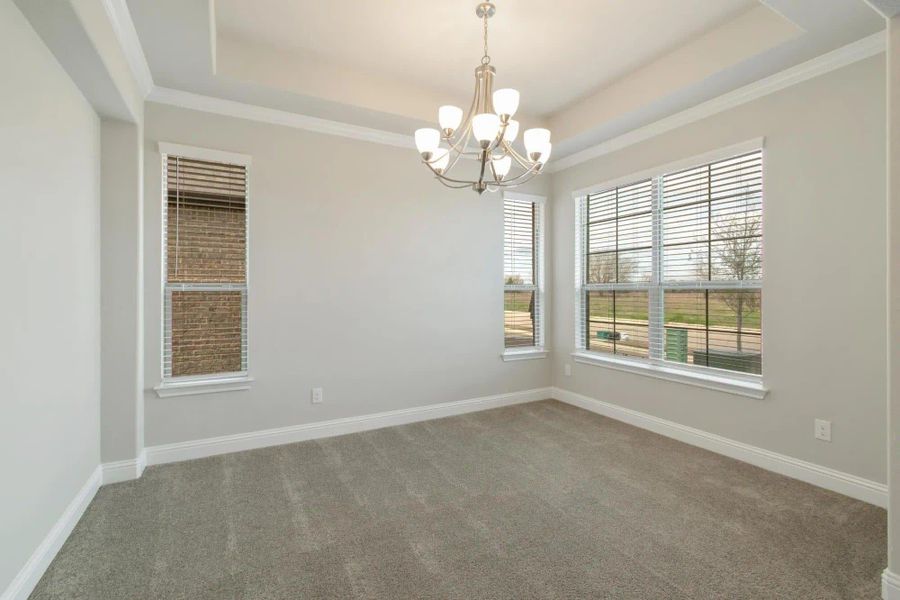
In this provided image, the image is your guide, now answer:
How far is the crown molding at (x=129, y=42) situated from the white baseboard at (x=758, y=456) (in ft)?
15.1

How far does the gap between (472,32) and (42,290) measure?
2.81 m

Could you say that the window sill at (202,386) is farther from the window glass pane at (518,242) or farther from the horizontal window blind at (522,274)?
the window glass pane at (518,242)

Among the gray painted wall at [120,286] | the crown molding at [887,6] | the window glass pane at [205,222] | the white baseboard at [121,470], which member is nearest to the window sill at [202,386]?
the gray painted wall at [120,286]

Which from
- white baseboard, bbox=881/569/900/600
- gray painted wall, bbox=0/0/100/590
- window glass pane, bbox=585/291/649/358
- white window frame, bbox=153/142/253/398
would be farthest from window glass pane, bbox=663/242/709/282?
gray painted wall, bbox=0/0/100/590

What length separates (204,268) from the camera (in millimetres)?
3371

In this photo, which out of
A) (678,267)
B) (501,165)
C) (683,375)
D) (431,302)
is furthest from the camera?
(431,302)

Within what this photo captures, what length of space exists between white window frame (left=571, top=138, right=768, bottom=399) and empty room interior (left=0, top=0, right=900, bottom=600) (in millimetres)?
26

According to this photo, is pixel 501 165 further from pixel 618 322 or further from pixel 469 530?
pixel 618 322

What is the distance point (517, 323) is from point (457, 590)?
327 cm

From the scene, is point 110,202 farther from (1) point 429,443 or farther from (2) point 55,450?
(1) point 429,443

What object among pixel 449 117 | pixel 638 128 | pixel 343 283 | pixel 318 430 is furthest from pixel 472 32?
pixel 318 430

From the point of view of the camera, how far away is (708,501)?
8.66ft

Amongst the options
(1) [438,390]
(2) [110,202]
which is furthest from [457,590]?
(2) [110,202]

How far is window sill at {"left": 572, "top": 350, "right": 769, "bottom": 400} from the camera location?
10.5ft
